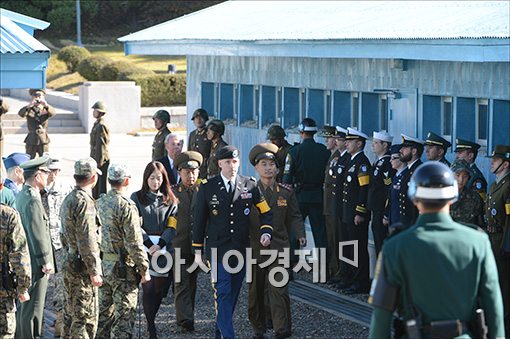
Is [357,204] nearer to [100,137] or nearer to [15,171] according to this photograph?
[15,171]

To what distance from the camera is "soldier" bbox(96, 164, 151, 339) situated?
398 inches

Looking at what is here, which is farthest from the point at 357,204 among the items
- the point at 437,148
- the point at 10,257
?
the point at 10,257

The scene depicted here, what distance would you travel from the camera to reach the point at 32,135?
894 inches

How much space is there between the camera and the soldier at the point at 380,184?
13.1 metres

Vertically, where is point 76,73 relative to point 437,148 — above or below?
above

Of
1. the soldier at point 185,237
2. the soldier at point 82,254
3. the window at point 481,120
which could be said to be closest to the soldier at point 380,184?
the window at point 481,120

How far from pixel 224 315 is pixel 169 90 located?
3004cm

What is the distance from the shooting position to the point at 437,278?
6195 mm

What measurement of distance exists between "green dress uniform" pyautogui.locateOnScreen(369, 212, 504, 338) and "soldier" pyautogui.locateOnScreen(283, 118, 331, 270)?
315 inches

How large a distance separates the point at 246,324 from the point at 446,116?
3.25 m

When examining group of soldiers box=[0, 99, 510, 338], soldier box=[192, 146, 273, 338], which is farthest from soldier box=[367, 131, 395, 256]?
soldier box=[192, 146, 273, 338]

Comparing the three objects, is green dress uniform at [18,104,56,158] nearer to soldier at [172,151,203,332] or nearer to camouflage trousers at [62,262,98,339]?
soldier at [172,151,203,332]

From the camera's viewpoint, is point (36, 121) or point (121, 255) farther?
point (36, 121)

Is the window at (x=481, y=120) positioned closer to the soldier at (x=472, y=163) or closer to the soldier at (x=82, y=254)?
the soldier at (x=472, y=163)
